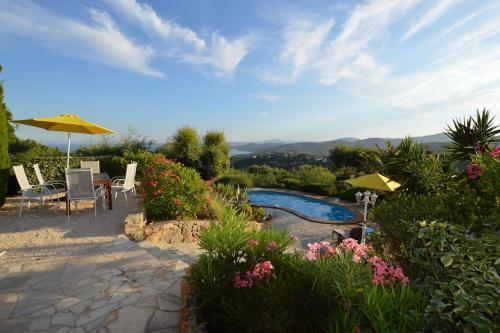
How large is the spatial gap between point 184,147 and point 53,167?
715cm

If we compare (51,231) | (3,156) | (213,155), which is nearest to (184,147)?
(213,155)

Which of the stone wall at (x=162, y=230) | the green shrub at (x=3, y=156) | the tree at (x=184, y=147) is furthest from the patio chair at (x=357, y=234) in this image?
the tree at (x=184, y=147)

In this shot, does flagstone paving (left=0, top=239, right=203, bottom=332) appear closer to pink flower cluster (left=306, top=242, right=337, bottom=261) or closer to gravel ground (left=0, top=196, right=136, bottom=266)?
gravel ground (left=0, top=196, right=136, bottom=266)

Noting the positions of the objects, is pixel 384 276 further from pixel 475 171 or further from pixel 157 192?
pixel 157 192

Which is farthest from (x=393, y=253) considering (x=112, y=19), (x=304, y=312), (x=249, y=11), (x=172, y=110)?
(x=172, y=110)

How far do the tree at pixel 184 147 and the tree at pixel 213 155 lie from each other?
0.68m

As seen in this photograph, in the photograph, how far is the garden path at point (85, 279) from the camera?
2.61 m

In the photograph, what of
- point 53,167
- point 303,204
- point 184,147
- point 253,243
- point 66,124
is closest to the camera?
point 253,243

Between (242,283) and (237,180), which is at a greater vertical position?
(242,283)

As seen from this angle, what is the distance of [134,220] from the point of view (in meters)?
5.42

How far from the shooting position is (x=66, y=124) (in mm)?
6707

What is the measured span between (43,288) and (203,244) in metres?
2.14

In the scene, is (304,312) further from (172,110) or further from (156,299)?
(172,110)

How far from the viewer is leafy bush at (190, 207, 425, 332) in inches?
Result: 67.5
